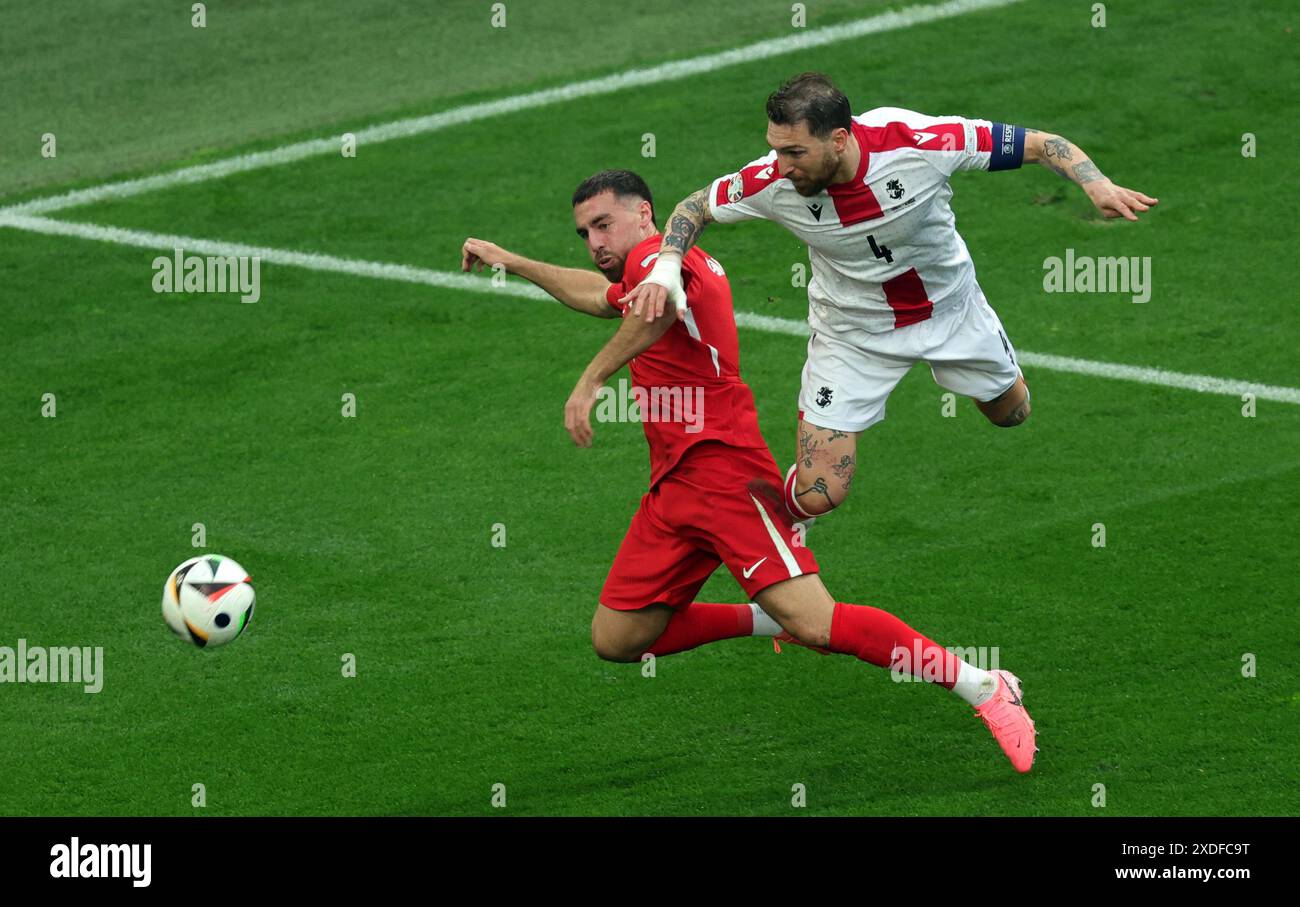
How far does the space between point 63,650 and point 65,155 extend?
21.4 ft

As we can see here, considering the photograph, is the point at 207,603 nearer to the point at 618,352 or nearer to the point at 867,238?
the point at 618,352

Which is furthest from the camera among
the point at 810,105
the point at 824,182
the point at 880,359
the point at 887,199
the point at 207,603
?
the point at 880,359

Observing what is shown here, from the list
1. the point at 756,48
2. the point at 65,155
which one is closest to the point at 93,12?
the point at 65,155

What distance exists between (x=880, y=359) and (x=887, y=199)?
2.46ft

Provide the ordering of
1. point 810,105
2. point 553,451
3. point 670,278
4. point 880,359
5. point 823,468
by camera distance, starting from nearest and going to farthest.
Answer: point 670,278, point 810,105, point 823,468, point 880,359, point 553,451

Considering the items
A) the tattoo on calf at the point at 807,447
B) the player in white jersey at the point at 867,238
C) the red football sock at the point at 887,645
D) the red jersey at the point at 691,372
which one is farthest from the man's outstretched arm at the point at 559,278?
the red football sock at the point at 887,645

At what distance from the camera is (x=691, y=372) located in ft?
21.8

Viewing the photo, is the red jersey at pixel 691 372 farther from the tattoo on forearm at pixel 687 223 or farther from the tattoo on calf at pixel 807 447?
the tattoo on calf at pixel 807 447

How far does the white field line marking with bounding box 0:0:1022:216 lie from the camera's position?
12.7 m

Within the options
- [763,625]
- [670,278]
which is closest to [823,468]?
[763,625]

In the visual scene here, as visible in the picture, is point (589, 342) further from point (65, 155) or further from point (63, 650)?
point (65, 155)

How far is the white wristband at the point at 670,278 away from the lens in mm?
6184

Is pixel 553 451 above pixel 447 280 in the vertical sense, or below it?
below

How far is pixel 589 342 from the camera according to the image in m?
10.6
